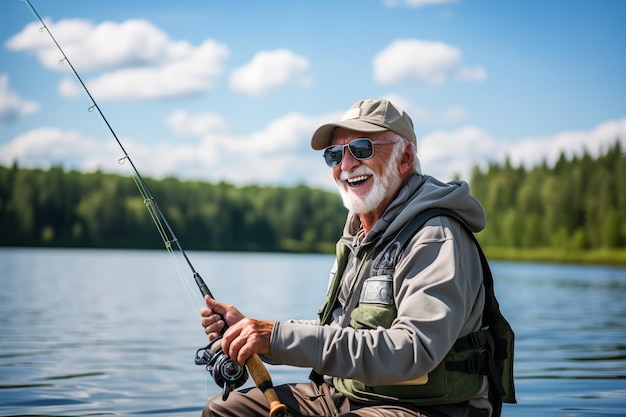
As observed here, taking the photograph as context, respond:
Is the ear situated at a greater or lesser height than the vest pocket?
greater

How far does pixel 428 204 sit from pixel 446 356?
544 millimetres

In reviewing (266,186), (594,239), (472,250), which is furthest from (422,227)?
(266,186)

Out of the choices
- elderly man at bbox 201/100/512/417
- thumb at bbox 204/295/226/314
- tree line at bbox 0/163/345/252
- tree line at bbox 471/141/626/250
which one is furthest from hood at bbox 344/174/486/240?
tree line at bbox 0/163/345/252

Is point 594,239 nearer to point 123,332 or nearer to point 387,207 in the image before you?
point 123,332

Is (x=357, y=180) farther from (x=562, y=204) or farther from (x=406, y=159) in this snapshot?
(x=562, y=204)

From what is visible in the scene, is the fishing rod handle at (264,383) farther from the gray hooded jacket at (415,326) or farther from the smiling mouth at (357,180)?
the smiling mouth at (357,180)

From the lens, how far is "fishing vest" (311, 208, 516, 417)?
314 cm

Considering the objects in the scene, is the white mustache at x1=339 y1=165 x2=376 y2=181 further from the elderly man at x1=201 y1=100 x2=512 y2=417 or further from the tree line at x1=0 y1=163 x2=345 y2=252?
the tree line at x1=0 y1=163 x2=345 y2=252

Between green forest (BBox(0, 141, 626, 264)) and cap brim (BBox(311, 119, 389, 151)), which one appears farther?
green forest (BBox(0, 141, 626, 264))

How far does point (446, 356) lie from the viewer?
3129mm

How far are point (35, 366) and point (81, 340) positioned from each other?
2790 millimetres

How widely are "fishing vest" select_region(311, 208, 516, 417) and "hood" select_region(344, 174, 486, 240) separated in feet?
0.09

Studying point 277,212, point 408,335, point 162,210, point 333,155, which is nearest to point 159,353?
point 333,155

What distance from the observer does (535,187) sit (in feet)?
330
